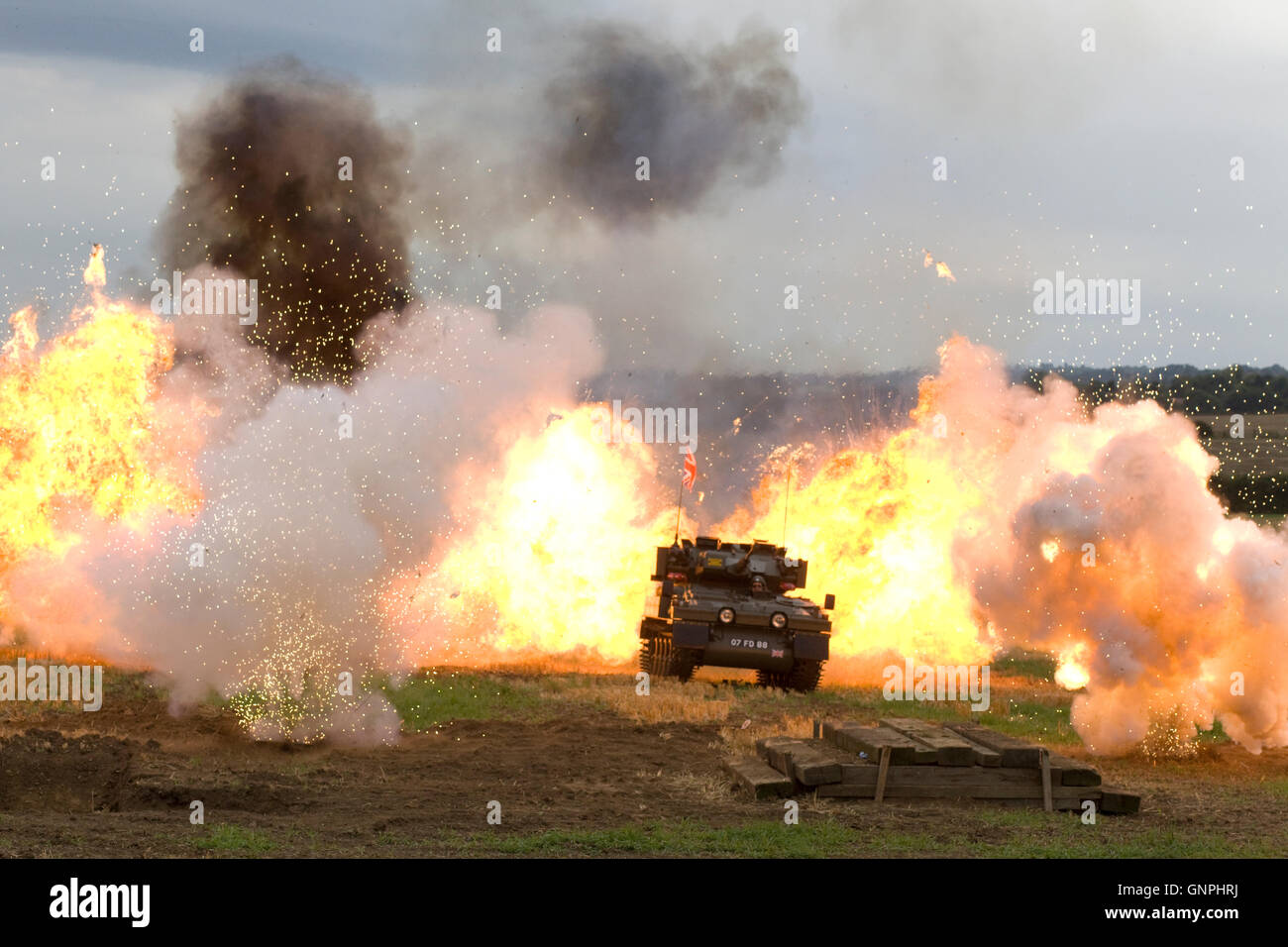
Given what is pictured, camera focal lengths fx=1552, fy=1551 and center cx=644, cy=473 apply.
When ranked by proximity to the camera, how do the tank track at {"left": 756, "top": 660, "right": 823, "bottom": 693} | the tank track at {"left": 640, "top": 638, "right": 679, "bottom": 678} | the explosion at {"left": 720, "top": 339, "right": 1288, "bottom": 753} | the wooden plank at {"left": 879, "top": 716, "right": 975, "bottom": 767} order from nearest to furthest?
1. the wooden plank at {"left": 879, "top": 716, "right": 975, "bottom": 767}
2. the explosion at {"left": 720, "top": 339, "right": 1288, "bottom": 753}
3. the tank track at {"left": 756, "top": 660, "right": 823, "bottom": 693}
4. the tank track at {"left": 640, "top": 638, "right": 679, "bottom": 678}

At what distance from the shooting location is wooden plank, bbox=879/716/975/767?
1711cm

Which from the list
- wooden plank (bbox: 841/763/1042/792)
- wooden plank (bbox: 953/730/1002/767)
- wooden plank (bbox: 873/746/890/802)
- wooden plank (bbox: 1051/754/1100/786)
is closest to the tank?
wooden plank (bbox: 953/730/1002/767)

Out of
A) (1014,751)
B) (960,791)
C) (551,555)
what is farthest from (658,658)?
(1014,751)

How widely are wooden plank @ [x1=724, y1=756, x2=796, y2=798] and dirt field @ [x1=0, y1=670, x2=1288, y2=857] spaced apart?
A: 0.73 ft

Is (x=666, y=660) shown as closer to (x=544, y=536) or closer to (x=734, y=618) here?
(x=734, y=618)

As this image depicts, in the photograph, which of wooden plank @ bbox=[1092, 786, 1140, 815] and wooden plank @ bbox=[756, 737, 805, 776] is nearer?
wooden plank @ bbox=[1092, 786, 1140, 815]

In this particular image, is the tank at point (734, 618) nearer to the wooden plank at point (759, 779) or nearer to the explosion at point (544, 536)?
the explosion at point (544, 536)

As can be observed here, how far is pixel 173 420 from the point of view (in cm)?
3706

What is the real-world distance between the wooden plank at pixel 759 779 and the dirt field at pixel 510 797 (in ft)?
0.73

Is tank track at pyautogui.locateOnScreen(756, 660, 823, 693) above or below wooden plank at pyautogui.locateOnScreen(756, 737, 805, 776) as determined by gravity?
below

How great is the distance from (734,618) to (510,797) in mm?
12055

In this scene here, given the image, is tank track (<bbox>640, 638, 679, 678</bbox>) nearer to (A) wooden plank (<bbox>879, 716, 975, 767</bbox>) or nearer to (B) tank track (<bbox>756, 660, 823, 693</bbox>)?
(B) tank track (<bbox>756, 660, 823, 693</bbox>)

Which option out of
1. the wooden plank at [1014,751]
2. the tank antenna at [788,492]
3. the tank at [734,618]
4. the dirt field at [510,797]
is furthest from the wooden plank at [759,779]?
the tank antenna at [788,492]

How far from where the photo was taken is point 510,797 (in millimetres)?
16969
